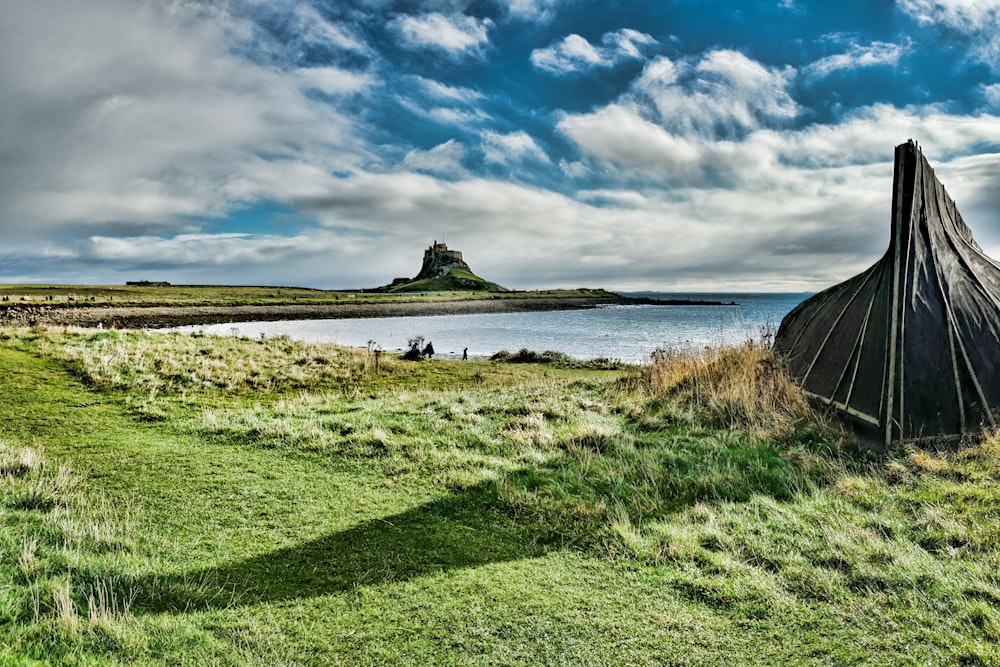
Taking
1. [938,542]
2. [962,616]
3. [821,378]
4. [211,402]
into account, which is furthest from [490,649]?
[211,402]

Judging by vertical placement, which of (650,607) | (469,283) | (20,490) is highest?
(469,283)

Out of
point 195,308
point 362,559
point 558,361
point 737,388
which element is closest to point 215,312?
point 195,308

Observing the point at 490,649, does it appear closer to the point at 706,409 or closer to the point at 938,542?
the point at 938,542

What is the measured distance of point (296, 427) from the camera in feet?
36.0

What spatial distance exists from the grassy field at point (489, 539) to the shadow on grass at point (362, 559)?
29 mm

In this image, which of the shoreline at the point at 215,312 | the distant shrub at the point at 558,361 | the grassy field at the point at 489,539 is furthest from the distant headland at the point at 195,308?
the grassy field at the point at 489,539

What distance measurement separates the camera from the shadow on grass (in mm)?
4840

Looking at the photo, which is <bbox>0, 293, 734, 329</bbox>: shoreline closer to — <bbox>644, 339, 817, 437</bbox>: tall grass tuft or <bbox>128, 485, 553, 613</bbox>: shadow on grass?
<bbox>644, 339, 817, 437</bbox>: tall grass tuft

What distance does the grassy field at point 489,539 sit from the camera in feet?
13.9

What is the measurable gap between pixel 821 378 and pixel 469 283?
600 ft

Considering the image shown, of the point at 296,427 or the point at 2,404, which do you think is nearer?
the point at 296,427

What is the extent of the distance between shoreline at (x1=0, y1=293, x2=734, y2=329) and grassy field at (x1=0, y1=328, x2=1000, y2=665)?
3563 centimetres

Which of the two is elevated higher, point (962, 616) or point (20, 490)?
point (20, 490)

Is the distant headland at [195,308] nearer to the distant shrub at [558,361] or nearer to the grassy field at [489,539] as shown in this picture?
the distant shrub at [558,361]
